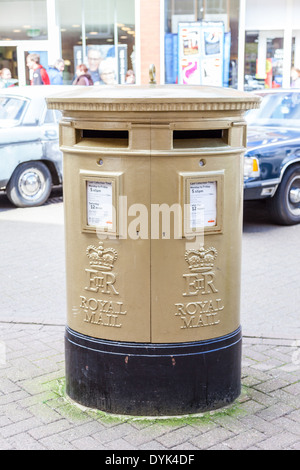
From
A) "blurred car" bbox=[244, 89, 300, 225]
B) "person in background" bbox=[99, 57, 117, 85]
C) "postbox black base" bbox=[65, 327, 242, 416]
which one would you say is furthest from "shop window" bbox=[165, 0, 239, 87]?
"postbox black base" bbox=[65, 327, 242, 416]

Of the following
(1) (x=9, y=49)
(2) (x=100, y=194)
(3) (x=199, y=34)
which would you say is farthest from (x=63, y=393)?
(1) (x=9, y=49)

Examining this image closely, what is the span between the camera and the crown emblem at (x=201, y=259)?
3.54 metres

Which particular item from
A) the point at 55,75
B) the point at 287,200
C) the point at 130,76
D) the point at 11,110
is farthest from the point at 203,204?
the point at 130,76

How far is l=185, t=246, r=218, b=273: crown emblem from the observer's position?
354 centimetres

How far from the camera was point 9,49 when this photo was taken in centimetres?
1994

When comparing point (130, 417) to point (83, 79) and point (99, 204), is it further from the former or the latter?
point (83, 79)

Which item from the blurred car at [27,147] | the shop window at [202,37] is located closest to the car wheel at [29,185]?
the blurred car at [27,147]

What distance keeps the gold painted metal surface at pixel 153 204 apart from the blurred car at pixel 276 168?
189 inches

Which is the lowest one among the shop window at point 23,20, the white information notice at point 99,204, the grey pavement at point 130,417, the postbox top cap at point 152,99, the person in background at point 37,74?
the grey pavement at point 130,417

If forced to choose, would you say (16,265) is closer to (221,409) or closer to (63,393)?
(63,393)

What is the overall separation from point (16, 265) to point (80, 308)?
11.3ft

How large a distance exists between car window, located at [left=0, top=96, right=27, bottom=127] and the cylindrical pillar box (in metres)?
6.59

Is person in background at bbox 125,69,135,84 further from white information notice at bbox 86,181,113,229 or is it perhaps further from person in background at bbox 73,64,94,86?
white information notice at bbox 86,181,113,229

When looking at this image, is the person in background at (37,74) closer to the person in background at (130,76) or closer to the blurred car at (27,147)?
the person in background at (130,76)
